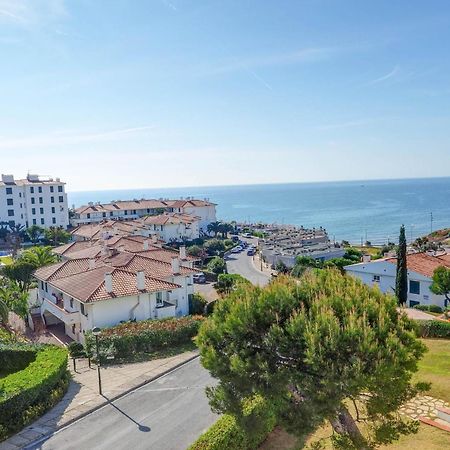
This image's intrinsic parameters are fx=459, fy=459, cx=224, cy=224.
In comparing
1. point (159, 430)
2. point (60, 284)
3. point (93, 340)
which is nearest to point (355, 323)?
point (159, 430)

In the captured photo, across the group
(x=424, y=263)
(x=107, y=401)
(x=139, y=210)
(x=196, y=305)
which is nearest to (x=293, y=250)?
(x=424, y=263)

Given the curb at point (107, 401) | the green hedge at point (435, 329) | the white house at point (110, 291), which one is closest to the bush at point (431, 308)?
the green hedge at point (435, 329)

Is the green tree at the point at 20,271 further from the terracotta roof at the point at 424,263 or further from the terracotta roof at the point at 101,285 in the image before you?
the terracotta roof at the point at 424,263

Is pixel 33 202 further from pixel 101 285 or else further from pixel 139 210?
pixel 101 285

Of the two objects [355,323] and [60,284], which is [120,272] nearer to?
[60,284]

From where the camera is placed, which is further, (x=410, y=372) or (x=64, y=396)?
(x=64, y=396)

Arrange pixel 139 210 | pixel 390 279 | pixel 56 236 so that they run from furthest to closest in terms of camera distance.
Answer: pixel 139 210, pixel 56 236, pixel 390 279
